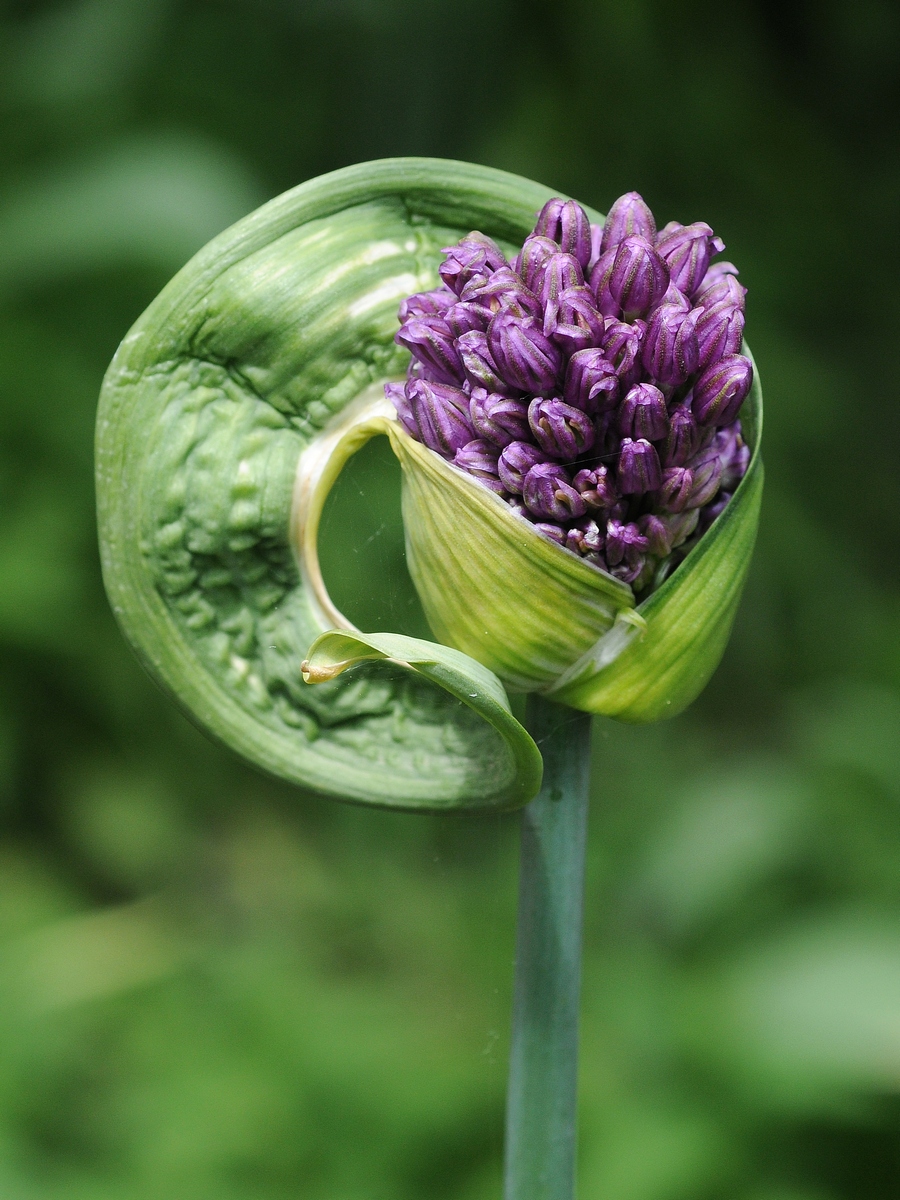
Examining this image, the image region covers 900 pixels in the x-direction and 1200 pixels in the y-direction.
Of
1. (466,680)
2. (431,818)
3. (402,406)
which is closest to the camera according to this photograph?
(466,680)

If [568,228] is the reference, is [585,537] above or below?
below

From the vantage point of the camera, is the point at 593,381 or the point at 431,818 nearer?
the point at 593,381

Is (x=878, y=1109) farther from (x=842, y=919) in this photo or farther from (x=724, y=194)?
(x=724, y=194)

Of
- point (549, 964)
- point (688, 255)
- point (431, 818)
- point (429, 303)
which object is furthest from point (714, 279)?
point (431, 818)

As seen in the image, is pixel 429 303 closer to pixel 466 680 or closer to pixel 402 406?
pixel 402 406

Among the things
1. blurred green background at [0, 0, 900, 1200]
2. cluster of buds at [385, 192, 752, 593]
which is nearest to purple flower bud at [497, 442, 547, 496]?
cluster of buds at [385, 192, 752, 593]

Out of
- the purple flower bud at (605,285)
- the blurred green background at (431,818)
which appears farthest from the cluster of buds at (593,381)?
the blurred green background at (431,818)

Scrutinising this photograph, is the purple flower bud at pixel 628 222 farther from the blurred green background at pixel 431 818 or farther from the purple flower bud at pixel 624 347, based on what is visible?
the blurred green background at pixel 431 818

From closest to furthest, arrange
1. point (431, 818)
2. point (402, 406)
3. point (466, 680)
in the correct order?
point (466, 680)
point (402, 406)
point (431, 818)
